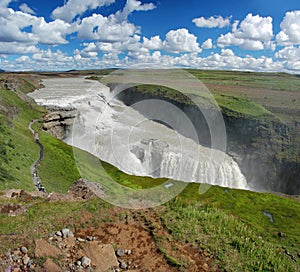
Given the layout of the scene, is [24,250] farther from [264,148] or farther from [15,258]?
[264,148]

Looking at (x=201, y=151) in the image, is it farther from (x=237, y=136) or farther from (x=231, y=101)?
(x=231, y=101)

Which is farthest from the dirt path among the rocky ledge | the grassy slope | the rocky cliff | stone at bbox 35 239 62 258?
the rocky cliff

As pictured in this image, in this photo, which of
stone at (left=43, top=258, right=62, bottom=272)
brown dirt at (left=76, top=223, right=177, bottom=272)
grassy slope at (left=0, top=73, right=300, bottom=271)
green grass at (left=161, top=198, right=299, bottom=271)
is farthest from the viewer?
grassy slope at (left=0, top=73, right=300, bottom=271)

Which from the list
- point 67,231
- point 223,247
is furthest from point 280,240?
point 67,231

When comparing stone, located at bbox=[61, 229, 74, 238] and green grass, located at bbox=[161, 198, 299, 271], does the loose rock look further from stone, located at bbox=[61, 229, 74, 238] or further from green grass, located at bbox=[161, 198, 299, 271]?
green grass, located at bbox=[161, 198, 299, 271]

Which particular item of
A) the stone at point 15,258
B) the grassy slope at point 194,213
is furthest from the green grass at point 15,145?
the stone at point 15,258

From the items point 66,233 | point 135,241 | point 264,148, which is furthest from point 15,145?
point 264,148

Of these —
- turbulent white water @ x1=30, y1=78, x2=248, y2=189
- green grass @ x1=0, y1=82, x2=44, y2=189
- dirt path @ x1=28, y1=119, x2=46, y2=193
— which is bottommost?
turbulent white water @ x1=30, y1=78, x2=248, y2=189

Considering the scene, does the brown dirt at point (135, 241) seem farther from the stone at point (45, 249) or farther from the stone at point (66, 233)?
the stone at point (45, 249)
